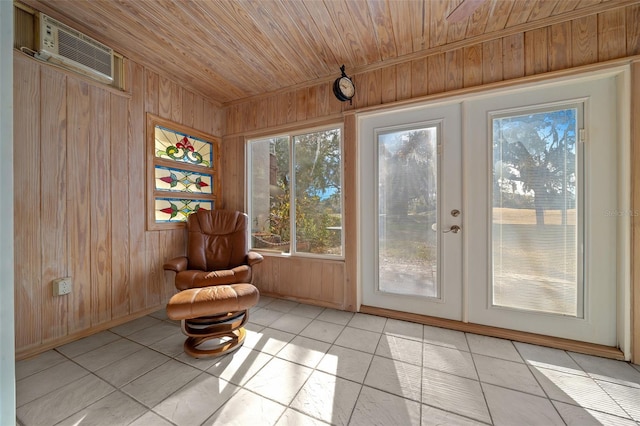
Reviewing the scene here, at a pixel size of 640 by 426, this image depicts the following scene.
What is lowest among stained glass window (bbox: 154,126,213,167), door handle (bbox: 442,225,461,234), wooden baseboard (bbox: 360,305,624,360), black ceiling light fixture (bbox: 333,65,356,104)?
wooden baseboard (bbox: 360,305,624,360)

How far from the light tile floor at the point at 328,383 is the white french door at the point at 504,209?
325mm

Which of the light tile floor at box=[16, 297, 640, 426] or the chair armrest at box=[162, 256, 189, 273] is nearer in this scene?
the light tile floor at box=[16, 297, 640, 426]

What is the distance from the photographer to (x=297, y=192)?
2719 millimetres

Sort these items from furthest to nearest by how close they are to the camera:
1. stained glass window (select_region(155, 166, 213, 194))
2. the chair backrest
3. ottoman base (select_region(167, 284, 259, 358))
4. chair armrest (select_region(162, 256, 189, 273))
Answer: stained glass window (select_region(155, 166, 213, 194)) < the chair backrest < chair armrest (select_region(162, 256, 189, 273)) < ottoman base (select_region(167, 284, 259, 358))

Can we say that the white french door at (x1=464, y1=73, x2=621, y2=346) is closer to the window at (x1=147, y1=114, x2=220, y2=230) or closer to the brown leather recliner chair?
the brown leather recliner chair

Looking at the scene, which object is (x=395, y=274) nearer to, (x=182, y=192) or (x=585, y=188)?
(x=585, y=188)

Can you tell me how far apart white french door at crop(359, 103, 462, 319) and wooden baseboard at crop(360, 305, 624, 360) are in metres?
0.06

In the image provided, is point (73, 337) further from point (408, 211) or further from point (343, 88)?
point (343, 88)

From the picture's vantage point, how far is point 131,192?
2.16 meters

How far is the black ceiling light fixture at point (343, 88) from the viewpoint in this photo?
2.14m

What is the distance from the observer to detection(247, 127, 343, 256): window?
8.29 ft

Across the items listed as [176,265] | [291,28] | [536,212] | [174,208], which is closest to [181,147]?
[174,208]

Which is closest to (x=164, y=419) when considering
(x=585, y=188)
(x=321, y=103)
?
A: (x=321, y=103)

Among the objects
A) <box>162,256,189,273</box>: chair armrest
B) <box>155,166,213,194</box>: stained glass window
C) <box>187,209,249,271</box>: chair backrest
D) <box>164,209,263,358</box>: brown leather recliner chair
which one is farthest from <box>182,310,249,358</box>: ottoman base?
<box>155,166,213,194</box>: stained glass window
